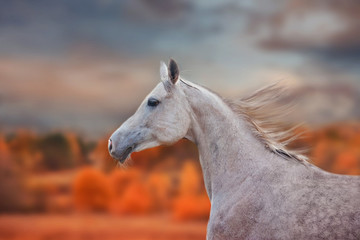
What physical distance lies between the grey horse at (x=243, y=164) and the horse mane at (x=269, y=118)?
1 centimetres

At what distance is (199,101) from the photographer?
5.32 meters

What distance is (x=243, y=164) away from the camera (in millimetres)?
5094

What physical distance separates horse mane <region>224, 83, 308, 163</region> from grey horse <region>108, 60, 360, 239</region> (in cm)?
1

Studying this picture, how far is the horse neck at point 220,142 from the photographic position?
5109mm

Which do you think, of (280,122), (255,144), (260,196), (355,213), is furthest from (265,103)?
(355,213)

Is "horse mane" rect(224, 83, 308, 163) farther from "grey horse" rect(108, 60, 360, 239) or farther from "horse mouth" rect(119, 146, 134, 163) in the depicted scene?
"horse mouth" rect(119, 146, 134, 163)

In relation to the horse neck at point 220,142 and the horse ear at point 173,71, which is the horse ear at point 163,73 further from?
the horse neck at point 220,142

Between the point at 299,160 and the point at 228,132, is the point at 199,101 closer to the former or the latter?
the point at 228,132

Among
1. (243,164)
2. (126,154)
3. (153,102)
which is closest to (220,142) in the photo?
(243,164)

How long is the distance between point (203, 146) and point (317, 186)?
5.24ft

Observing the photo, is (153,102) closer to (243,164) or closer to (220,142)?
(220,142)

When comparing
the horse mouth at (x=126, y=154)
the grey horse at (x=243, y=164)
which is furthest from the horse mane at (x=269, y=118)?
the horse mouth at (x=126, y=154)

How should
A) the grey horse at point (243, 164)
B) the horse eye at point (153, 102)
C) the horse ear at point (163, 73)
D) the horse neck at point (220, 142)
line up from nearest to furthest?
the grey horse at point (243, 164), the horse neck at point (220, 142), the horse eye at point (153, 102), the horse ear at point (163, 73)

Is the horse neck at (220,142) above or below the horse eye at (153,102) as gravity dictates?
below
